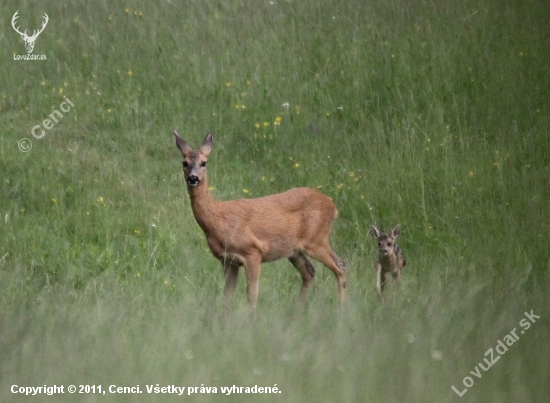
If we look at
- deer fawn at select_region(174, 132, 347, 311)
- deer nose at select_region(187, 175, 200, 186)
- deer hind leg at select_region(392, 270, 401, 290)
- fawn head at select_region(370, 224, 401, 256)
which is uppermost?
deer nose at select_region(187, 175, 200, 186)

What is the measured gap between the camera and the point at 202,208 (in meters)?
8.98

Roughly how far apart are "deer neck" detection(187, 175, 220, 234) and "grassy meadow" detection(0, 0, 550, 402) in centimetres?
58

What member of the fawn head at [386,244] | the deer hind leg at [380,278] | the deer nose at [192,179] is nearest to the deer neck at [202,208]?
the deer nose at [192,179]

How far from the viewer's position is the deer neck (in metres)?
8.98

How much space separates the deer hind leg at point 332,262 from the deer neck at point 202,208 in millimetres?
1268

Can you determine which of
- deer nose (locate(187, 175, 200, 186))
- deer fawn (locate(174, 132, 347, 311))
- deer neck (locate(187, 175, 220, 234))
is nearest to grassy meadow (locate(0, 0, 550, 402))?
deer fawn (locate(174, 132, 347, 311))

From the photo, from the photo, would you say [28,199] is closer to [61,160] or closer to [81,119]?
[61,160]

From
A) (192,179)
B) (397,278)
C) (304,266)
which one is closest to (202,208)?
(192,179)

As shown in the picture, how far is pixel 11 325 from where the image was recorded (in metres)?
7.32

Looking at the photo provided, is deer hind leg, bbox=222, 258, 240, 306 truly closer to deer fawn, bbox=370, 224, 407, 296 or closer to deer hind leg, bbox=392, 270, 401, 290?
deer fawn, bbox=370, 224, 407, 296

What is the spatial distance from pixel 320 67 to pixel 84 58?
135 inches

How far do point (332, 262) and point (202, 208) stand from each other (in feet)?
5.16

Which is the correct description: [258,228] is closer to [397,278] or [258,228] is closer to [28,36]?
[397,278]

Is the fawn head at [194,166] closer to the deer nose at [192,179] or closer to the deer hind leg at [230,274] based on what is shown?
the deer nose at [192,179]
